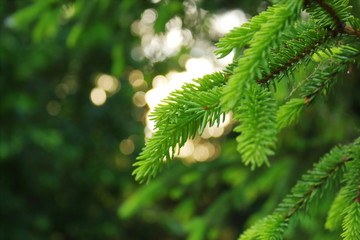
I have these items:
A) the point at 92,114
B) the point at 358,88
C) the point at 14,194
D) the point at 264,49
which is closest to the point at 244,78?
the point at 264,49

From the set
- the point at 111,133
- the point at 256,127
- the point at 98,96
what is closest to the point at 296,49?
the point at 256,127

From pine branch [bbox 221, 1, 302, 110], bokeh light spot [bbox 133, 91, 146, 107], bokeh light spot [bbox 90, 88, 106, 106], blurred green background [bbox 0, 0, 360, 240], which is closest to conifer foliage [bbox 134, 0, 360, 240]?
pine branch [bbox 221, 1, 302, 110]

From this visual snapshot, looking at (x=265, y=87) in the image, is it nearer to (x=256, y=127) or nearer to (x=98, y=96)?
(x=256, y=127)

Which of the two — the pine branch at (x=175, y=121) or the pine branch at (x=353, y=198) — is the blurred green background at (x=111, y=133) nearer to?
the pine branch at (x=353, y=198)

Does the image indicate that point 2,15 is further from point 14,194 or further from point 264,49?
point 264,49

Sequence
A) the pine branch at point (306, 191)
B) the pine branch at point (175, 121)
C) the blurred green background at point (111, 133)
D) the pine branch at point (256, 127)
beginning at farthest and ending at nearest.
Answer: the blurred green background at point (111, 133) → the pine branch at point (306, 191) → the pine branch at point (175, 121) → the pine branch at point (256, 127)

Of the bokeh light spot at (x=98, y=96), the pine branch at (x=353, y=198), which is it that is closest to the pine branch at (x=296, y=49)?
the pine branch at (x=353, y=198)
